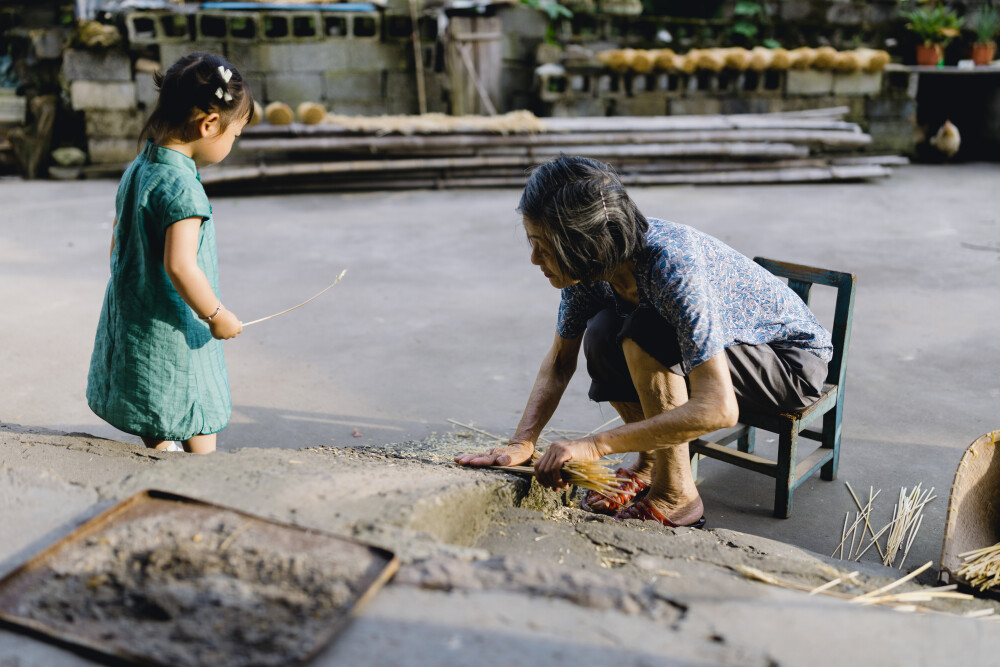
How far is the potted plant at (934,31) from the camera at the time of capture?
10.1 meters

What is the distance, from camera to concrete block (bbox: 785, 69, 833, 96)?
959 centimetres

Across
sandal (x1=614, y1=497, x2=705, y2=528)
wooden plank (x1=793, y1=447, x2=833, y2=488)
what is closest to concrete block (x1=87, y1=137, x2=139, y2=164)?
sandal (x1=614, y1=497, x2=705, y2=528)

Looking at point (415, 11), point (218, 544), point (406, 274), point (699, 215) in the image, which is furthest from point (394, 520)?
point (415, 11)

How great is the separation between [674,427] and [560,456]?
0.96 feet

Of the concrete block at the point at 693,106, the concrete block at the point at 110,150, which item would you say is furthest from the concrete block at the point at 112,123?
the concrete block at the point at 693,106

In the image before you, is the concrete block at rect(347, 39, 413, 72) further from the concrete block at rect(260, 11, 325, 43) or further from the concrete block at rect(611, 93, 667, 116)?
the concrete block at rect(611, 93, 667, 116)

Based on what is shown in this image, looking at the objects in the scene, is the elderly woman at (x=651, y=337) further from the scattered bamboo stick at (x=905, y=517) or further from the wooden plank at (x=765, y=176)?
the wooden plank at (x=765, y=176)

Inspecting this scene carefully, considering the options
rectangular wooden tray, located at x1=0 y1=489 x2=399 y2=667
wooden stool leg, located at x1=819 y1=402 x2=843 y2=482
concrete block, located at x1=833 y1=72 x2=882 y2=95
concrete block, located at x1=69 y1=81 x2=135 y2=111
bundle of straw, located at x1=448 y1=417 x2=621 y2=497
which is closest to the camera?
rectangular wooden tray, located at x1=0 y1=489 x2=399 y2=667

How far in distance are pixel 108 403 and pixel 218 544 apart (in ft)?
3.22

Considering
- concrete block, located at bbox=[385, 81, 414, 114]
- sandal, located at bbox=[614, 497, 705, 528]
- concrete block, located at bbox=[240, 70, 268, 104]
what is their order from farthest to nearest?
concrete block, located at bbox=[385, 81, 414, 114]
concrete block, located at bbox=[240, 70, 268, 104]
sandal, located at bbox=[614, 497, 705, 528]

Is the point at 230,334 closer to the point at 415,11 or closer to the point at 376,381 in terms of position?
the point at 376,381

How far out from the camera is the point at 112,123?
9.20 m

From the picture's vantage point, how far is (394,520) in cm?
174

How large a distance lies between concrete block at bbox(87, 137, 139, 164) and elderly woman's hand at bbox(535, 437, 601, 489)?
8463mm
